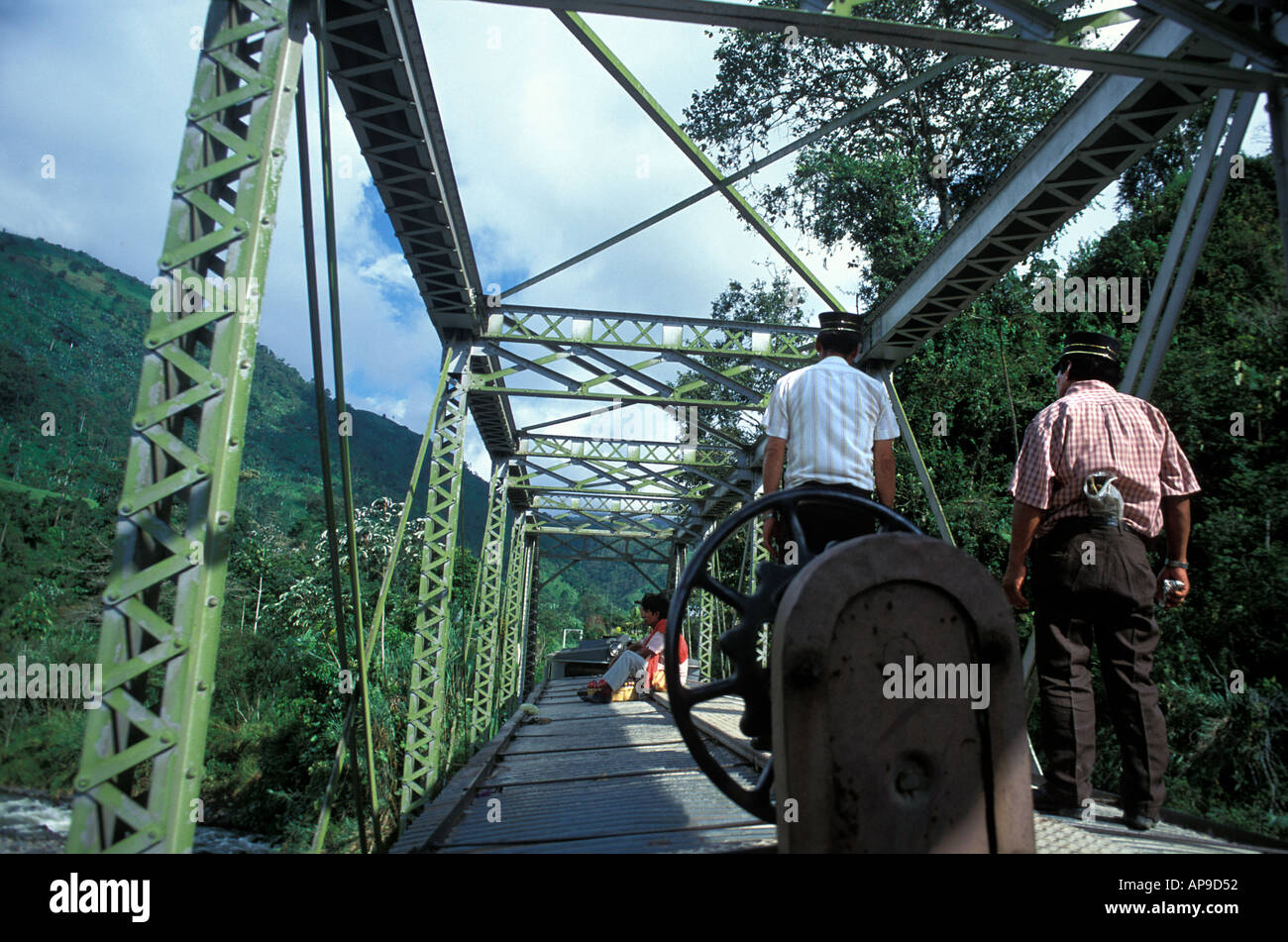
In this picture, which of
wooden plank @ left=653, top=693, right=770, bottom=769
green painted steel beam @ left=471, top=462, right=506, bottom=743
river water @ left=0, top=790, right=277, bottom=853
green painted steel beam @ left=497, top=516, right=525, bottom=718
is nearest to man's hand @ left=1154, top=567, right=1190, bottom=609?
wooden plank @ left=653, top=693, right=770, bottom=769

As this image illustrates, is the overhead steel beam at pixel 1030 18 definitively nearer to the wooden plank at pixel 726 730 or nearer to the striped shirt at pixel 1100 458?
the striped shirt at pixel 1100 458

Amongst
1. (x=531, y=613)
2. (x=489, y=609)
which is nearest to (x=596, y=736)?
(x=489, y=609)

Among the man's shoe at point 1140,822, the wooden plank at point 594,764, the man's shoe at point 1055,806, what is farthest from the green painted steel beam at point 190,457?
the man's shoe at point 1140,822

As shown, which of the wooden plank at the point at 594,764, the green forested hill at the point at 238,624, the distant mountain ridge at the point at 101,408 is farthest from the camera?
the distant mountain ridge at the point at 101,408

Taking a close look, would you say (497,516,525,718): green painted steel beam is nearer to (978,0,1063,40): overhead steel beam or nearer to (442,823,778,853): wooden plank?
(442,823,778,853): wooden plank

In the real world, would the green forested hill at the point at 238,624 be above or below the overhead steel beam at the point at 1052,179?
below

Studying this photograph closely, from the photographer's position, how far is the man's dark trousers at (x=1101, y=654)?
2918 millimetres

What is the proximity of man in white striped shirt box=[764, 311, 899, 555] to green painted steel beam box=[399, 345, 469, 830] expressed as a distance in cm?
644

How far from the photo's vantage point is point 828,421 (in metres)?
3.00

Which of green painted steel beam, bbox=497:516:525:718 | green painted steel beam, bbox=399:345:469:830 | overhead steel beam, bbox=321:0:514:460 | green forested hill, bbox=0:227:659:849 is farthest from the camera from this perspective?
green painted steel beam, bbox=497:516:525:718

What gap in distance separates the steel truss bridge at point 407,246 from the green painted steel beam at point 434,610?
0.10 feet

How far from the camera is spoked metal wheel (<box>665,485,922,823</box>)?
2047 millimetres

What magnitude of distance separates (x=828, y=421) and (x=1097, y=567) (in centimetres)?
115
